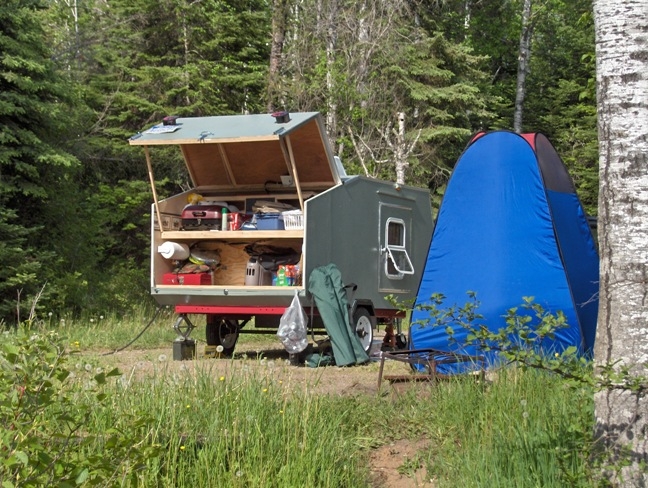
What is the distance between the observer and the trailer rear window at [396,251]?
12563 mm

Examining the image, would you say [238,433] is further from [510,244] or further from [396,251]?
[396,251]

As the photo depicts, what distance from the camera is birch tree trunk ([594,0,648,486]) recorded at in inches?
178

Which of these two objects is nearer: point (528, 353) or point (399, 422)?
point (528, 353)

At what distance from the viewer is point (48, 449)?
170 inches

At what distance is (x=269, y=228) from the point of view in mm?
11281

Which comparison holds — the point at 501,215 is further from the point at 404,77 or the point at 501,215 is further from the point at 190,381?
the point at 404,77

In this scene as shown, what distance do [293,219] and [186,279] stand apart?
1.66 meters

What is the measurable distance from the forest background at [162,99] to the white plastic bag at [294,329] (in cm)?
560

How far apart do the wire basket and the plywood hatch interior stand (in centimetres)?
29

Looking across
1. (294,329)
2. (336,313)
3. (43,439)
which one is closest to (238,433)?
(43,439)

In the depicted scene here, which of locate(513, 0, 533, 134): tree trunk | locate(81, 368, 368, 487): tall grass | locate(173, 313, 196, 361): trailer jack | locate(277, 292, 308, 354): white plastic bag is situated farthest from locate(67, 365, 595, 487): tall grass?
locate(513, 0, 533, 134): tree trunk

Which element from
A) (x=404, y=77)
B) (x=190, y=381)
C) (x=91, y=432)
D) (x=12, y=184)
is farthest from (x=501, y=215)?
(x=404, y=77)

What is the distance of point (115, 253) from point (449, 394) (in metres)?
19.5

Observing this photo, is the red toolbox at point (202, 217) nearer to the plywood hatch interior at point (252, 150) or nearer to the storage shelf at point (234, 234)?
the storage shelf at point (234, 234)
